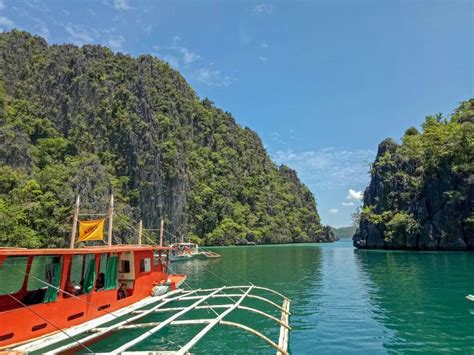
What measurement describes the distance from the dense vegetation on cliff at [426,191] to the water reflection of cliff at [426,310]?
37.6 meters

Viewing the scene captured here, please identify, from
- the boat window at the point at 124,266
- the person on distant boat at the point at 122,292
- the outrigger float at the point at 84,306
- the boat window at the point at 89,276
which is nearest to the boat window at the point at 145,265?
the outrigger float at the point at 84,306

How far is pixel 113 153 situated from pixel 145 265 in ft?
301

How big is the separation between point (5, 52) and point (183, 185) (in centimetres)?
6574

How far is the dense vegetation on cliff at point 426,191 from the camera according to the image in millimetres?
66125

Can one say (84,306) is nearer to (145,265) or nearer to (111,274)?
(111,274)

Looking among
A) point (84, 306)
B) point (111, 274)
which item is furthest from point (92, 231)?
point (84, 306)

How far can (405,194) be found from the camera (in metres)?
77.1

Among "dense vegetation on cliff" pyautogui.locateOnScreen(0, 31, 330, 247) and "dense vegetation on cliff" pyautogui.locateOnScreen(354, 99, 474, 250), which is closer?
"dense vegetation on cliff" pyautogui.locateOnScreen(354, 99, 474, 250)

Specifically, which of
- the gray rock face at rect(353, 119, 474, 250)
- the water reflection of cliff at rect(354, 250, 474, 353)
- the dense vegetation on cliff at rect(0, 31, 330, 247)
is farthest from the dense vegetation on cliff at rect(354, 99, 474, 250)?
the dense vegetation on cliff at rect(0, 31, 330, 247)

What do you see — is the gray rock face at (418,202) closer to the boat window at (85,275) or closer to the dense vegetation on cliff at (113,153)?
the dense vegetation on cliff at (113,153)

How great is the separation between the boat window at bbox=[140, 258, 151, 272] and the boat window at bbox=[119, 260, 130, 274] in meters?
0.79

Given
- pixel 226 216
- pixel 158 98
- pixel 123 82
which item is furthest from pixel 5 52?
pixel 226 216

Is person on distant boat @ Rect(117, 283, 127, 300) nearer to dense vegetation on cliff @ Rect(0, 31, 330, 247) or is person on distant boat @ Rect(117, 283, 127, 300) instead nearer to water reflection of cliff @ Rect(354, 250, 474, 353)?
water reflection of cliff @ Rect(354, 250, 474, 353)

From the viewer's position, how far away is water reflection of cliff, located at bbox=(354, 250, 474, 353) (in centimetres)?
1444
